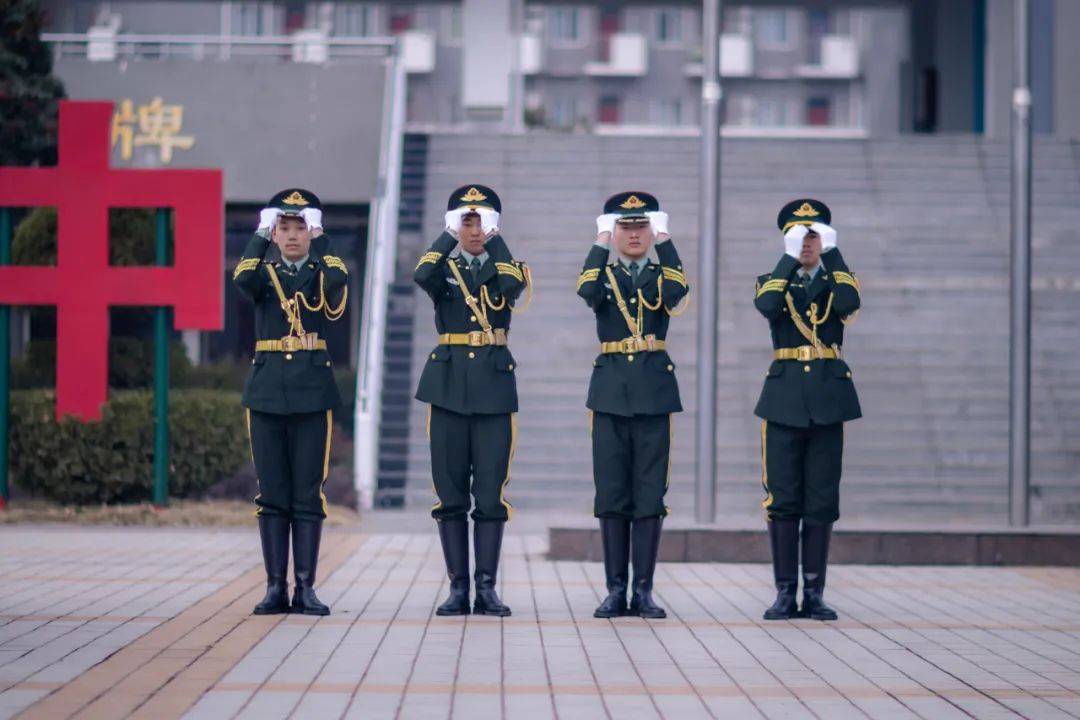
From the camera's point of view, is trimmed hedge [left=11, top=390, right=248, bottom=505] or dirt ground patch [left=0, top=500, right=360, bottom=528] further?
trimmed hedge [left=11, top=390, right=248, bottom=505]

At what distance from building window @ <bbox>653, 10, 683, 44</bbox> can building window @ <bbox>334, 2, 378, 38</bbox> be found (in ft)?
34.1

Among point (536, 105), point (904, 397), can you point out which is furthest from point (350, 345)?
point (536, 105)

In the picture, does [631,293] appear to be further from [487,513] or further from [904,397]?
[904,397]

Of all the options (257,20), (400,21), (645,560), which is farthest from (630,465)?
(400,21)

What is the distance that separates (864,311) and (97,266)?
28.9 ft

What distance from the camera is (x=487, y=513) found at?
8250mm

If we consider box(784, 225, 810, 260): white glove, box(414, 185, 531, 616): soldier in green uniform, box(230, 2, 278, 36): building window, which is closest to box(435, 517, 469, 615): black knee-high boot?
box(414, 185, 531, 616): soldier in green uniform

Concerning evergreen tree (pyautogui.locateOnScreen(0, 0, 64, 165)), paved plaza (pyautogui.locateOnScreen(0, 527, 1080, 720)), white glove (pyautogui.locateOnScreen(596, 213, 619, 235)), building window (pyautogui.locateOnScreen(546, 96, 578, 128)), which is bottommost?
paved plaza (pyautogui.locateOnScreen(0, 527, 1080, 720))

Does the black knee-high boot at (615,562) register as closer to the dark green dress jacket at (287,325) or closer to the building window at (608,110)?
the dark green dress jacket at (287,325)

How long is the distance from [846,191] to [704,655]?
15526 mm

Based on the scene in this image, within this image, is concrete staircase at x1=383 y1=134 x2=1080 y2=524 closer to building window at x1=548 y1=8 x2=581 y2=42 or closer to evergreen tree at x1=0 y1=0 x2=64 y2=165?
evergreen tree at x1=0 y1=0 x2=64 y2=165

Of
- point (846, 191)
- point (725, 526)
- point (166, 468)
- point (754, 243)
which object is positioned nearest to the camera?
point (725, 526)

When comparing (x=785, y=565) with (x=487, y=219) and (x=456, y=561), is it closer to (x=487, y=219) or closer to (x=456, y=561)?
(x=456, y=561)

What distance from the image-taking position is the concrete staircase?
15891 mm
